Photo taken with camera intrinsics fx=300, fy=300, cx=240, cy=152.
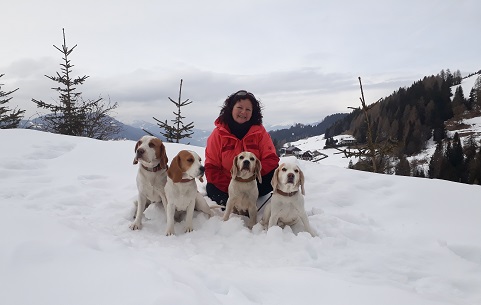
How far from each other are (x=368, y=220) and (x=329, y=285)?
94.1 inches

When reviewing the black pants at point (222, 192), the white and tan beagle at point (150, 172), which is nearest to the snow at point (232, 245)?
the white and tan beagle at point (150, 172)

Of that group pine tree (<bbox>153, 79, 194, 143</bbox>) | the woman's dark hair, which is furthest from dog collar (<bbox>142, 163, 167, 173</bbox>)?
pine tree (<bbox>153, 79, 194, 143</bbox>)

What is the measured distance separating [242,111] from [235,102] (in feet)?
0.76

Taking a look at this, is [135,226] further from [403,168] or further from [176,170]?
[403,168]

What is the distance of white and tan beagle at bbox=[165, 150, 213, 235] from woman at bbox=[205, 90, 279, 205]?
1.03 meters

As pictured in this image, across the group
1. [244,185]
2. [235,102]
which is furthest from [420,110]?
[244,185]

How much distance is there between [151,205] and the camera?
4898 millimetres

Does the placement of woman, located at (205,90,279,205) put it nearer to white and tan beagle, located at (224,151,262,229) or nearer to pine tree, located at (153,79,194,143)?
white and tan beagle, located at (224,151,262,229)

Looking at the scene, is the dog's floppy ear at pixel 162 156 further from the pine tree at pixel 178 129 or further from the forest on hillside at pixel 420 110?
the forest on hillside at pixel 420 110

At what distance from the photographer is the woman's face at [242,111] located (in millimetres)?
5184

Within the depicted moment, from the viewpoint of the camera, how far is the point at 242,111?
17.0 ft

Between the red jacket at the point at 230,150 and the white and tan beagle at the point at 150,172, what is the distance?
111 centimetres

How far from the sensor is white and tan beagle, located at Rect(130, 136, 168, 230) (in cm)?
425

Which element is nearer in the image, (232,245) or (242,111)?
(232,245)
